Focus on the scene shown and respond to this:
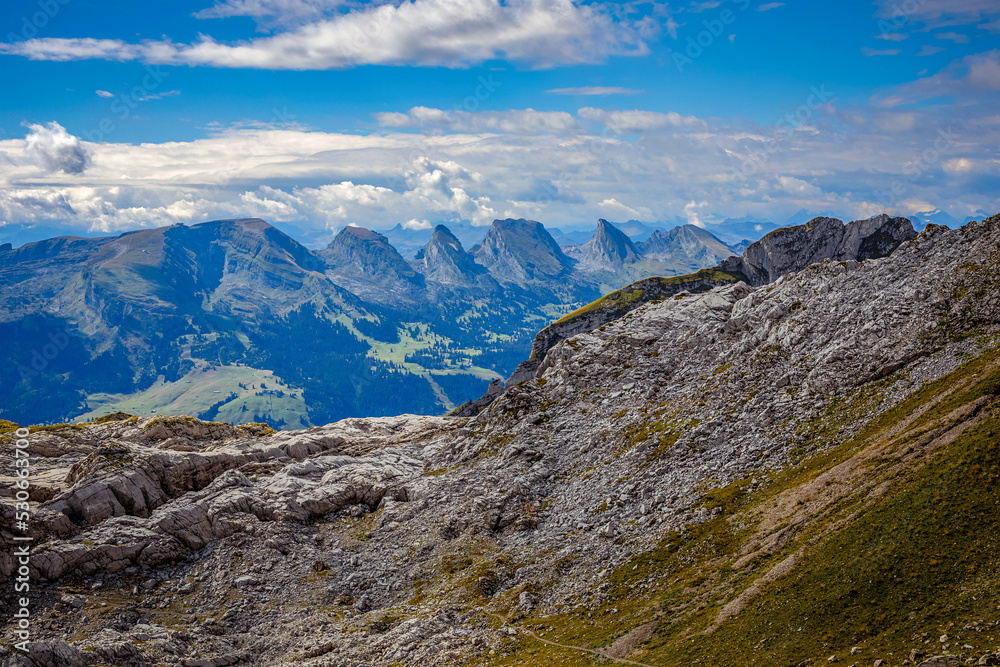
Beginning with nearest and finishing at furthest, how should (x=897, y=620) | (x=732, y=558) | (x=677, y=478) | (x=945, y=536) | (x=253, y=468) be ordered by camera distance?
(x=897, y=620), (x=945, y=536), (x=732, y=558), (x=677, y=478), (x=253, y=468)

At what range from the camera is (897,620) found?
42344 mm

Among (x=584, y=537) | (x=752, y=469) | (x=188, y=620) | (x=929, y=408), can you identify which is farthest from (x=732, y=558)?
(x=188, y=620)

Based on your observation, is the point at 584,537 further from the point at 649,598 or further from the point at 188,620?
the point at 188,620

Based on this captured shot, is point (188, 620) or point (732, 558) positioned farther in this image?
point (188, 620)

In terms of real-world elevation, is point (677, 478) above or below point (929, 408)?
below

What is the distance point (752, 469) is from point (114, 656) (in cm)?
7478

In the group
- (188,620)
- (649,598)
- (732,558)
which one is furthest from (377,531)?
(732,558)

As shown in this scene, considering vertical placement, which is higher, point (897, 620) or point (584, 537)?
point (897, 620)

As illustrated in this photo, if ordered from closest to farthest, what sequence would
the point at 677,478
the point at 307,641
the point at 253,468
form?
the point at 307,641 → the point at 677,478 → the point at 253,468

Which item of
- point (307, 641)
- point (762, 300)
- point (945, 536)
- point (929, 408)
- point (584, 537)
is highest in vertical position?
point (762, 300)

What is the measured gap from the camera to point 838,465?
6316 centimetres

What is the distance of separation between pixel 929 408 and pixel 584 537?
41362 mm

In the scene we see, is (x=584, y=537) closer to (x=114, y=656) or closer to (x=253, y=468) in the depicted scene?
(x=114, y=656)

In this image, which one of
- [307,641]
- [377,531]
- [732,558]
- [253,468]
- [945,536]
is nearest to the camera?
[945,536]
